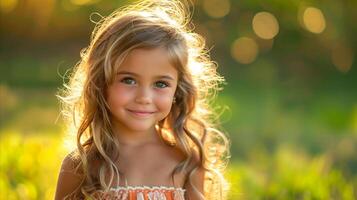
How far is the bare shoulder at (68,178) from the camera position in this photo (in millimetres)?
2582

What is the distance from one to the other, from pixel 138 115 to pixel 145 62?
0.13 m

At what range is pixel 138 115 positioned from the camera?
8.18ft

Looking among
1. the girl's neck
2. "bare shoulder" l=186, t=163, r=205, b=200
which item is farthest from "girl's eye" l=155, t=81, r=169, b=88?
"bare shoulder" l=186, t=163, r=205, b=200

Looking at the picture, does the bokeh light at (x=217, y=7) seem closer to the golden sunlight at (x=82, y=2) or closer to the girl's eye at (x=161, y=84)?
the golden sunlight at (x=82, y=2)

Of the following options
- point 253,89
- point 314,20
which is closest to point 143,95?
point 253,89

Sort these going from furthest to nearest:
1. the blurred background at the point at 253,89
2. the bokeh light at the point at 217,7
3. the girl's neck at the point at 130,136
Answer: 1. the bokeh light at the point at 217,7
2. the blurred background at the point at 253,89
3. the girl's neck at the point at 130,136

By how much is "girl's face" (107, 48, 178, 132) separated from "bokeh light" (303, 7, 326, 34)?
15.8ft

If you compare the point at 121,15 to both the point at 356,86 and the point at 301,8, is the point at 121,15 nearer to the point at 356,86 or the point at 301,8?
the point at 356,86

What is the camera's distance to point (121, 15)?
2.62 metres

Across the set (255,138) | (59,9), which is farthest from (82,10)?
(255,138)

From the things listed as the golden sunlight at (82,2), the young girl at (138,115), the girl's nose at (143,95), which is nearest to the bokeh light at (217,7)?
the golden sunlight at (82,2)

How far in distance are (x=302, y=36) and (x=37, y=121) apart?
2.65 m

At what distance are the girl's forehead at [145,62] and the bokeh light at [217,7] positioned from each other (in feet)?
16.7

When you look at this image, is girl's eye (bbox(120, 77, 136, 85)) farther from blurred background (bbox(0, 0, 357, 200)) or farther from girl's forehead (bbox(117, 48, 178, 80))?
blurred background (bbox(0, 0, 357, 200))
